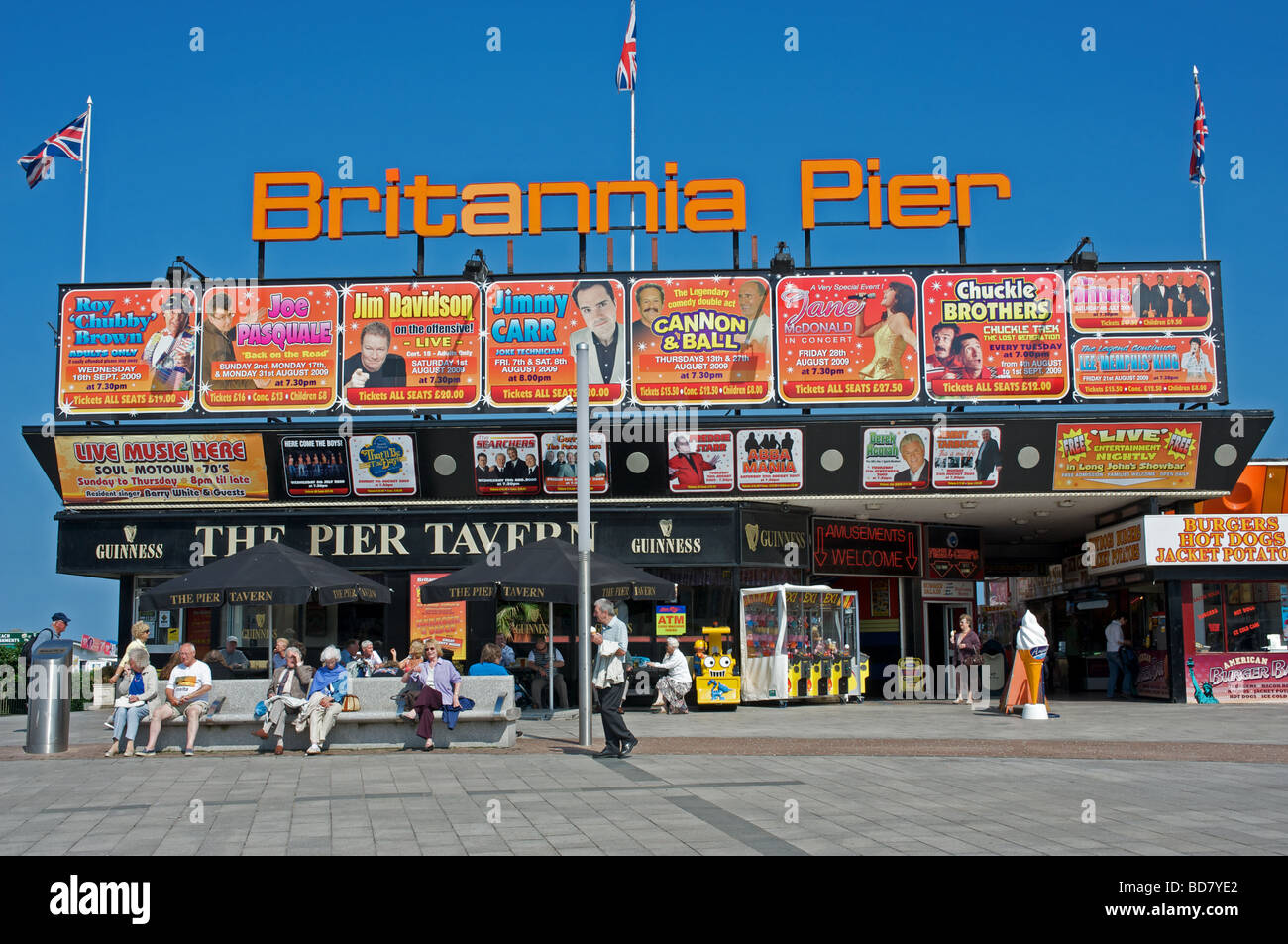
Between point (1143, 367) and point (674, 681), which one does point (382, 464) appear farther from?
point (1143, 367)

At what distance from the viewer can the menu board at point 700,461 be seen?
24.2 meters

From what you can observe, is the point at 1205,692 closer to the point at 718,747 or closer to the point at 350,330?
the point at 718,747

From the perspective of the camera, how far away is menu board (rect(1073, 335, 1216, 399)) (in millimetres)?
23875

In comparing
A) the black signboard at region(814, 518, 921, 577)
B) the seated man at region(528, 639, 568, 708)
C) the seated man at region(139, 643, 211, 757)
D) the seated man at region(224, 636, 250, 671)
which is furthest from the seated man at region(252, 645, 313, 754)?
the black signboard at region(814, 518, 921, 577)

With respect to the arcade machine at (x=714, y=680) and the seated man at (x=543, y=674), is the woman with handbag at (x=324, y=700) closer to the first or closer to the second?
the seated man at (x=543, y=674)

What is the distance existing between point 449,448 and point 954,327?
34.1 feet

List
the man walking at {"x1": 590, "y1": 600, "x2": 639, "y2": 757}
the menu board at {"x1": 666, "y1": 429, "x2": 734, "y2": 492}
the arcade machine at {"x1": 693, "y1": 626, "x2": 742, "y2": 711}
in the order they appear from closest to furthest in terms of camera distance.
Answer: the man walking at {"x1": 590, "y1": 600, "x2": 639, "y2": 757} → the arcade machine at {"x1": 693, "y1": 626, "x2": 742, "y2": 711} → the menu board at {"x1": 666, "y1": 429, "x2": 734, "y2": 492}

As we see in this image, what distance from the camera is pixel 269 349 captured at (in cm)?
2444

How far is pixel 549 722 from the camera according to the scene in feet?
65.9

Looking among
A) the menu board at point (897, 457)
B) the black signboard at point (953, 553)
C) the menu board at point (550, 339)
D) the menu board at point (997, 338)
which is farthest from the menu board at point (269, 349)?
the black signboard at point (953, 553)

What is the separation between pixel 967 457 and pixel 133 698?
1611cm

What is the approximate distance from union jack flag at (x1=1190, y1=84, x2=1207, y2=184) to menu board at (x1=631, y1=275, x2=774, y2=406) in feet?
32.8

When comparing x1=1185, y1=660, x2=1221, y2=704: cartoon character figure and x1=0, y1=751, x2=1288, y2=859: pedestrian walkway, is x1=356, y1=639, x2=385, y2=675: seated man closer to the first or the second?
x1=0, y1=751, x2=1288, y2=859: pedestrian walkway

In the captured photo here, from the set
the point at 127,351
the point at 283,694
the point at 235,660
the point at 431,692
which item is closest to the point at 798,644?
the point at 235,660
